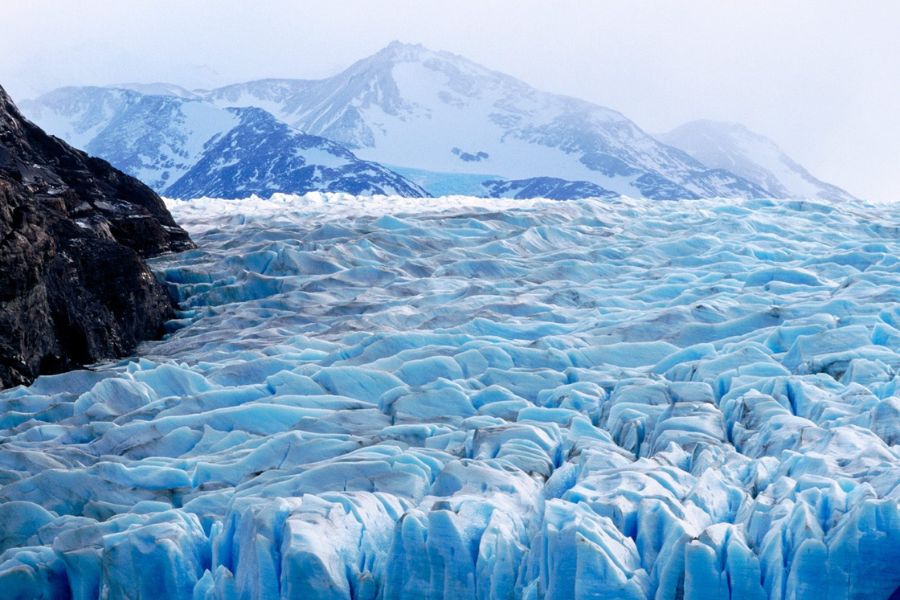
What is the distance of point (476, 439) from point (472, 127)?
126878 mm

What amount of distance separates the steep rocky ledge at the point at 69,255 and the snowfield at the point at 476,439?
37 centimetres

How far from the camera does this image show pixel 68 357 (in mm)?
6844

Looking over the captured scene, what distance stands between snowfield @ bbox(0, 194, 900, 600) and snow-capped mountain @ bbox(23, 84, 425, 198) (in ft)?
211

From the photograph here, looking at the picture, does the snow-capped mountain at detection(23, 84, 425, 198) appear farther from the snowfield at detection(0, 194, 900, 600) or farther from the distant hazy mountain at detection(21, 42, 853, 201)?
the snowfield at detection(0, 194, 900, 600)

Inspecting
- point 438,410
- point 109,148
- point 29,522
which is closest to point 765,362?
point 438,410

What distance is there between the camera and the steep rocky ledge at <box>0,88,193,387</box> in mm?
6366

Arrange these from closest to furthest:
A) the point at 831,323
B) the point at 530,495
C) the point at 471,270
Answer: the point at 530,495
the point at 831,323
the point at 471,270

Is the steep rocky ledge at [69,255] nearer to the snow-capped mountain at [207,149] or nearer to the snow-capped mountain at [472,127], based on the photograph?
the snow-capped mountain at [207,149]

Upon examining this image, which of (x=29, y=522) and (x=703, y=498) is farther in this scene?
(x=29, y=522)

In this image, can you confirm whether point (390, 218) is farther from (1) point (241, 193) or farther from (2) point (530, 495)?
(1) point (241, 193)

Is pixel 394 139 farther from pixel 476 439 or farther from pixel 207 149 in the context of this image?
pixel 476 439

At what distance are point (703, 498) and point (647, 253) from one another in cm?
734

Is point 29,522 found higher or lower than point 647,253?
lower

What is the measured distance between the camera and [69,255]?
739 cm
